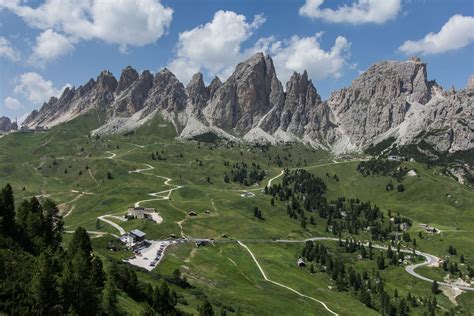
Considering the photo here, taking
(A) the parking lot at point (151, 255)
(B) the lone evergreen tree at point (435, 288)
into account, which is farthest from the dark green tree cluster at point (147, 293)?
(B) the lone evergreen tree at point (435, 288)

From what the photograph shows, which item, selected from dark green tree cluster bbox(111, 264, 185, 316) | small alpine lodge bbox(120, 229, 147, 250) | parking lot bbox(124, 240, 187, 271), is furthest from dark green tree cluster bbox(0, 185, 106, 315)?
small alpine lodge bbox(120, 229, 147, 250)

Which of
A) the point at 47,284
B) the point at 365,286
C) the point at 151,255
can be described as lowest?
the point at 365,286

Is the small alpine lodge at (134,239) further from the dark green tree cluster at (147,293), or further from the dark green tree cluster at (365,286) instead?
the dark green tree cluster at (147,293)

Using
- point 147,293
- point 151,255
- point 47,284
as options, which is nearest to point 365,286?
point 151,255

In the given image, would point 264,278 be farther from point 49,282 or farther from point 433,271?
point 49,282

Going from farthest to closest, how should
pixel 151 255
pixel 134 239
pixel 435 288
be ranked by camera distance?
pixel 435 288 → pixel 134 239 → pixel 151 255

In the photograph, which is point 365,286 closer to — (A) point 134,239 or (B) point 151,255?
(B) point 151,255

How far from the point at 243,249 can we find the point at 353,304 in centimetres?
5136

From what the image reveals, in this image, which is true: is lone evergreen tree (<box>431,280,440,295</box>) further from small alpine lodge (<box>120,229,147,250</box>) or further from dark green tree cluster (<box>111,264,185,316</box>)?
dark green tree cluster (<box>111,264,185,316</box>)

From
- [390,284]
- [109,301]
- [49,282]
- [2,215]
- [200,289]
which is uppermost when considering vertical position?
[2,215]

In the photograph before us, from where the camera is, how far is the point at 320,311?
401ft

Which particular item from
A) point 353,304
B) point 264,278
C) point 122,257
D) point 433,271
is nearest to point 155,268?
point 122,257

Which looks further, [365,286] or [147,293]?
[365,286]

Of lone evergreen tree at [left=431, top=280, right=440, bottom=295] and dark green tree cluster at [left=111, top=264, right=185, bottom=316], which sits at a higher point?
dark green tree cluster at [left=111, top=264, right=185, bottom=316]
